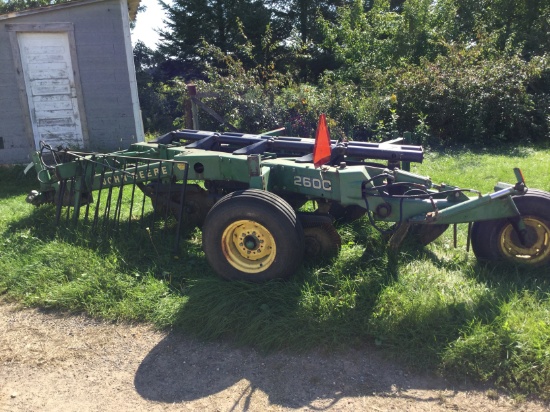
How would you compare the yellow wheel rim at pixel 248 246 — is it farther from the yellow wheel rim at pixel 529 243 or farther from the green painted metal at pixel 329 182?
the yellow wheel rim at pixel 529 243

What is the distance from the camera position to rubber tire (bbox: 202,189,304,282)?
390 cm

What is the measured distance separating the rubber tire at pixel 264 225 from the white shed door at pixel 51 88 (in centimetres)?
616

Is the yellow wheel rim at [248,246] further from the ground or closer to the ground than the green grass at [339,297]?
further from the ground

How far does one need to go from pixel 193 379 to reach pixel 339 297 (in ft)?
3.96

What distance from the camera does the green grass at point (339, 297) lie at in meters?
3.36

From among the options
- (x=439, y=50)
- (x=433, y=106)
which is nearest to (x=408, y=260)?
(x=433, y=106)

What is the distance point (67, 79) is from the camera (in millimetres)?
9461

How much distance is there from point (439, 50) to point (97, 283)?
13.6 metres

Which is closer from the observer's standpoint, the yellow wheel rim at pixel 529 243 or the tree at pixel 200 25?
the yellow wheel rim at pixel 529 243

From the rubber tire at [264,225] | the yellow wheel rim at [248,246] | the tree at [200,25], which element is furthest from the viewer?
the tree at [200,25]

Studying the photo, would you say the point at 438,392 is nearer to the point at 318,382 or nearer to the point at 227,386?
the point at 318,382

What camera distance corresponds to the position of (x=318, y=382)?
3297mm

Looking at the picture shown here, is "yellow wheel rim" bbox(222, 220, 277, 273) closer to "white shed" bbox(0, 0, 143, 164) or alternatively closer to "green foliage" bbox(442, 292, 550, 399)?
"green foliage" bbox(442, 292, 550, 399)

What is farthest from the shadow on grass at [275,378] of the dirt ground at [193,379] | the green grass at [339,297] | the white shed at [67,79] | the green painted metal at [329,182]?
the white shed at [67,79]
